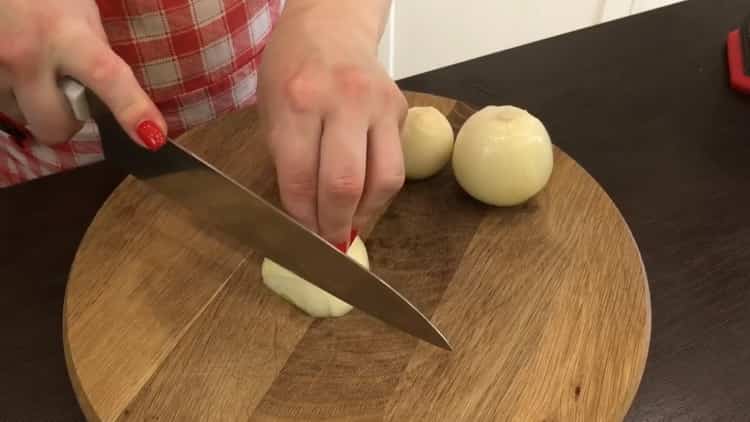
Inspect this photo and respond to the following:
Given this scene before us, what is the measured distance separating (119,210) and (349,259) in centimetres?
32

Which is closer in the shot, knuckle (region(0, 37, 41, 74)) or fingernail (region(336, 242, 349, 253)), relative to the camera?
knuckle (region(0, 37, 41, 74))

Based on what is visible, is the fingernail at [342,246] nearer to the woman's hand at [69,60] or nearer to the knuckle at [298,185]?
the knuckle at [298,185]

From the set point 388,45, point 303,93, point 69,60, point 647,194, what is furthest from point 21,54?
point 388,45

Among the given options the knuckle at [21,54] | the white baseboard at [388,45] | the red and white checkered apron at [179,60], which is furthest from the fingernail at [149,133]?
the white baseboard at [388,45]

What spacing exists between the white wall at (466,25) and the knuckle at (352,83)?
3.74 feet

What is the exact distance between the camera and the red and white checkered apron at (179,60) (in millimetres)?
861

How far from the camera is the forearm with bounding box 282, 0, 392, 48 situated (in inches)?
27.4

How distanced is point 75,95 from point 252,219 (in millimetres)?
181

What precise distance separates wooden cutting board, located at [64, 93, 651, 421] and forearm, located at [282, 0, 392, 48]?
204 mm

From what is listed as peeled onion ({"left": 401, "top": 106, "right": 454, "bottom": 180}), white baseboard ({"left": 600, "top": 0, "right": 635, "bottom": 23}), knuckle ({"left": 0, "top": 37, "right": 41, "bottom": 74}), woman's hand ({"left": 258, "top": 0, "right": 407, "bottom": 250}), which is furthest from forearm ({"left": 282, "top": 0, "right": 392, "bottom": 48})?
white baseboard ({"left": 600, "top": 0, "right": 635, "bottom": 23})

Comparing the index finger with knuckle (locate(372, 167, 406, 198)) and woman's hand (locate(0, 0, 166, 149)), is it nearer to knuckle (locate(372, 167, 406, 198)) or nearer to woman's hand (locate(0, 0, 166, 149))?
woman's hand (locate(0, 0, 166, 149))

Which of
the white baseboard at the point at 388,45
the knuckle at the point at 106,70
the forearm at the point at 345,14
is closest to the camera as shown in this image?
the knuckle at the point at 106,70

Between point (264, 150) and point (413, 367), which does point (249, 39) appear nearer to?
point (264, 150)

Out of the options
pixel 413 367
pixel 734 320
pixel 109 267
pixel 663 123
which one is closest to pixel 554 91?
pixel 663 123
